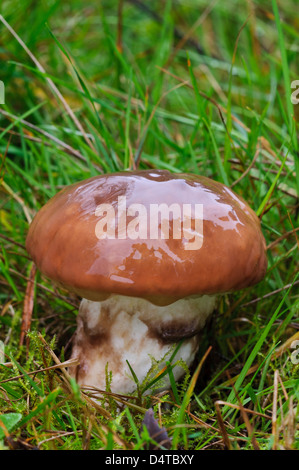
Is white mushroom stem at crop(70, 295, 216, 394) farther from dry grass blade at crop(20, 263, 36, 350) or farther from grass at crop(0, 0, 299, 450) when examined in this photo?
dry grass blade at crop(20, 263, 36, 350)

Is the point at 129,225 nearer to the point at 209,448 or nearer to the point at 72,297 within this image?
the point at 209,448

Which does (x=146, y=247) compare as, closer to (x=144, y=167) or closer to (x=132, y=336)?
(x=132, y=336)

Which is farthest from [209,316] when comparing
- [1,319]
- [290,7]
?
[290,7]

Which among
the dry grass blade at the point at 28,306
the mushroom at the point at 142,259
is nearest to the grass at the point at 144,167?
the dry grass blade at the point at 28,306

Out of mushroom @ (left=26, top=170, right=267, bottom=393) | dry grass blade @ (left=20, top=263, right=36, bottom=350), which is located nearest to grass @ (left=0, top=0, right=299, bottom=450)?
dry grass blade @ (left=20, top=263, right=36, bottom=350)

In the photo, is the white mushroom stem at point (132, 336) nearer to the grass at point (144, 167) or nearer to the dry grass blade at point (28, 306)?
the grass at point (144, 167)

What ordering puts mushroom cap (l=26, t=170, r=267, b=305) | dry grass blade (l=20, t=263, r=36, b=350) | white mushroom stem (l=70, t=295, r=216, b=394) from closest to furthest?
mushroom cap (l=26, t=170, r=267, b=305) < white mushroom stem (l=70, t=295, r=216, b=394) < dry grass blade (l=20, t=263, r=36, b=350)

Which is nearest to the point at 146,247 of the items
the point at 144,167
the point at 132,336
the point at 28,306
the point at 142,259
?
the point at 142,259
